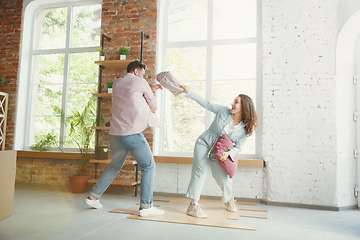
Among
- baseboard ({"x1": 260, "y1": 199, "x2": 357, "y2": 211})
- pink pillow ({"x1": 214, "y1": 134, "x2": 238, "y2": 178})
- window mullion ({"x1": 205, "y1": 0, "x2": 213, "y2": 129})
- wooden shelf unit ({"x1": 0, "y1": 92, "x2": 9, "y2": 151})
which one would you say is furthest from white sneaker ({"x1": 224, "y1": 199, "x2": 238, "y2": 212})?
wooden shelf unit ({"x1": 0, "y1": 92, "x2": 9, "y2": 151})

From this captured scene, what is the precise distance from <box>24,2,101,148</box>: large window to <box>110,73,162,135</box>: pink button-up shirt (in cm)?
207

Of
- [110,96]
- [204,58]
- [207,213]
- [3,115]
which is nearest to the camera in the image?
[207,213]

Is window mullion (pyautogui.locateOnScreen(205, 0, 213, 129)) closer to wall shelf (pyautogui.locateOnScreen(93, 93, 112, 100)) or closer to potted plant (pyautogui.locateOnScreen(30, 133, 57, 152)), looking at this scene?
wall shelf (pyautogui.locateOnScreen(93, 93, 112, 100))

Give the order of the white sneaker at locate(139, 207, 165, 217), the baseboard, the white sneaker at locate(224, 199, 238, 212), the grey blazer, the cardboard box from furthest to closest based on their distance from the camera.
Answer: the baseboard, the white sneaker at locate(224, 199, 238, 212), the grey blazer, the white sneaker at locate(139, 207, 165, 217), the cardboard box

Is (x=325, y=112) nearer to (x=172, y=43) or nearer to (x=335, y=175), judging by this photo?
(x=335, y=175)

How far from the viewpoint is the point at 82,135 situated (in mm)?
4949

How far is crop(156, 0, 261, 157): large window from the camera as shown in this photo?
14.7ft

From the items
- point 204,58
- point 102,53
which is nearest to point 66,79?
point 102,53

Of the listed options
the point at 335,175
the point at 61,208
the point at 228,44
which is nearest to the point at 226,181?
the point at 335,175

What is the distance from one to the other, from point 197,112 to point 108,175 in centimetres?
188

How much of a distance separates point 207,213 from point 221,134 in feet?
2.95

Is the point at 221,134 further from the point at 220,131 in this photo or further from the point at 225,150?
the point at 225,150

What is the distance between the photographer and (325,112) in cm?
379

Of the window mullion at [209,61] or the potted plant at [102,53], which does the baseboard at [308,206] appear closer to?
the window mullion at [209,61]
